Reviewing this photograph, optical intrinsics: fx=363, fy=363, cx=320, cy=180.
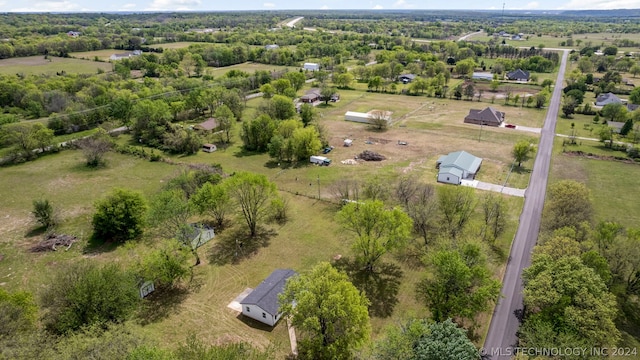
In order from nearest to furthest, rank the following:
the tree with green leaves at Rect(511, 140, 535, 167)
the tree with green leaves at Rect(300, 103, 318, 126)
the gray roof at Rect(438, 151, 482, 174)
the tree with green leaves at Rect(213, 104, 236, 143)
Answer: the gray roof at Rect(438, 151, 482, 174), the tree with green leaves at Rect(511, 140, 535, 167), the tree with green leaves at Rect(213, 104, 236, 143), the tree with green leaves at Rect(300, 103, 318, 126)

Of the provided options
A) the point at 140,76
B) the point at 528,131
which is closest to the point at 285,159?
the point at 528,131

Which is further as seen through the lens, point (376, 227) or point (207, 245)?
point (207, 245)

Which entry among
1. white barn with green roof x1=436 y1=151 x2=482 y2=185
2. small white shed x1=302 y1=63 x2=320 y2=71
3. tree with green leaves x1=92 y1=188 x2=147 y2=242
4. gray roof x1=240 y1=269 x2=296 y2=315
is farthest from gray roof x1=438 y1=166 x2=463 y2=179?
small white shed x1=302 y1=63 x2=320 y2=71

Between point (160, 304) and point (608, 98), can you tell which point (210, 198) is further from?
point (608, 98)

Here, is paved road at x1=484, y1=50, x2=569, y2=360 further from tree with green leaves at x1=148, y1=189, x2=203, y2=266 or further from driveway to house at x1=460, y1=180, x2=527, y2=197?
tree with green leaves at x1=148, y1=189, x2=203, y2=266

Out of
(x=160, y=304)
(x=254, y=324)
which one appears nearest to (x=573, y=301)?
(x=254, y=324)

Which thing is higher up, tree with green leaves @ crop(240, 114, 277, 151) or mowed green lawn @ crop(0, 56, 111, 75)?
mowed green lawn @ crop(0, 56, 111, 75)
